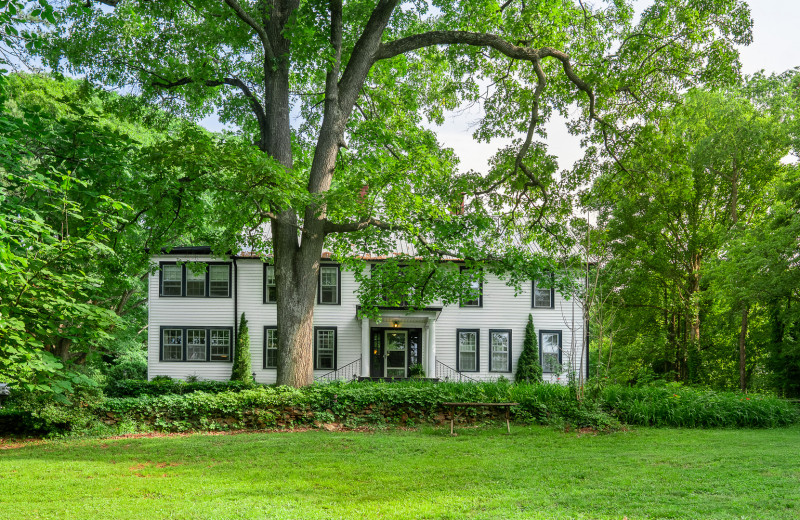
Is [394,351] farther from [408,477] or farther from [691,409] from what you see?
[408,477]

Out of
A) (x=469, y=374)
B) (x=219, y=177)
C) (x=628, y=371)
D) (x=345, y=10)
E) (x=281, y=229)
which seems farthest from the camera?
(x=628, y=371)

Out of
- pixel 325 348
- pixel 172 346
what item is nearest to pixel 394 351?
pixel 325 348

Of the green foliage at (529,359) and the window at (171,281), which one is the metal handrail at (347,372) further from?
the window at (171,281)

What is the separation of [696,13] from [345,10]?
7.63 m

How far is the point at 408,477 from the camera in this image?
660cm

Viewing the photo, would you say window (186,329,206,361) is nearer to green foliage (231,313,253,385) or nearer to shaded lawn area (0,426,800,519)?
green foliage (231,313,253,385)

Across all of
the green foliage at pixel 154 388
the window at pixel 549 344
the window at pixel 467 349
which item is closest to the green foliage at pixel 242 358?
the green foliage at pixel 154 388

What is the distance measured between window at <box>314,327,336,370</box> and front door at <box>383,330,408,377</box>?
207 centimetres

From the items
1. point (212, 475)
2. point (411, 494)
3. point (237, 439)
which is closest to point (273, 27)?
point (237, 439)

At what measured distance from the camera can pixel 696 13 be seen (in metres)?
10.8

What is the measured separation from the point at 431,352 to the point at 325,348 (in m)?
4.02

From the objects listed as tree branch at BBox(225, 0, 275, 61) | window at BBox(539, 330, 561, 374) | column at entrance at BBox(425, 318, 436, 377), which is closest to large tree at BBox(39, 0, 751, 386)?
tree branch at BBox(225, 0, 275, 61)

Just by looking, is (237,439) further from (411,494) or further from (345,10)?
(345,10)

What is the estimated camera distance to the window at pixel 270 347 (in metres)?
20.5
